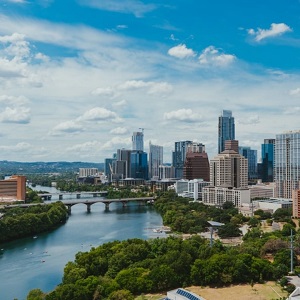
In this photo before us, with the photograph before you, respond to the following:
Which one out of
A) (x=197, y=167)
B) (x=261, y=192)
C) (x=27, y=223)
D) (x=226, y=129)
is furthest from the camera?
(x=226, y=129)

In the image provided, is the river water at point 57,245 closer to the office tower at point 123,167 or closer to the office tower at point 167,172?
the office tower at point 167,172

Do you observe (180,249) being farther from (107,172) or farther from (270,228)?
(107,172)

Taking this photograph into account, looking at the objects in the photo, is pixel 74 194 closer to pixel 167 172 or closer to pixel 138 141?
pixel 167 172

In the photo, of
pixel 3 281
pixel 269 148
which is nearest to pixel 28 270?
pixel 3 281

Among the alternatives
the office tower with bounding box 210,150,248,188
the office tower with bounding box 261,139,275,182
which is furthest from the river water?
the office tower with bounding box 261,139,275,182

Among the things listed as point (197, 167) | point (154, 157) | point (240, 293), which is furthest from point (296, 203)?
point (154, 157)

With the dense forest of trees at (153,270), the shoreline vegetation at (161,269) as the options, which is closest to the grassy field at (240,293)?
the shoreline vegetation at (161,269)

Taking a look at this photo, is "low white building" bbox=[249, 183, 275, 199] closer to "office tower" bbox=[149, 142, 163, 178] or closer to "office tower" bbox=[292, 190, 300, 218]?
"office tower" bbox=[292, 190, 300, 218]
